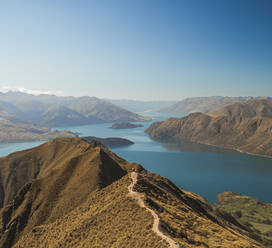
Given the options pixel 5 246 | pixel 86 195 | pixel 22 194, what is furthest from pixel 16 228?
pixel 86 195

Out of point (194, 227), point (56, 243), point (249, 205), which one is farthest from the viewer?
point (249, 205)

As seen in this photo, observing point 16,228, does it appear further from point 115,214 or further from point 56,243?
point 115,214

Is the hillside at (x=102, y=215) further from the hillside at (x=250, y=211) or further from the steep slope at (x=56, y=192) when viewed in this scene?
the hillside at (x=250, y=211)

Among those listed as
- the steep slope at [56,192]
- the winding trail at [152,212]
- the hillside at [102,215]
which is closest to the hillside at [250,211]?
the hillside at [102,215]

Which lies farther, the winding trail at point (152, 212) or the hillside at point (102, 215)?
the hillside at point (102, 215)

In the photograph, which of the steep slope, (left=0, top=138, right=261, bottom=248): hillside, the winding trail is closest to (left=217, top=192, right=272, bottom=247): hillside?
(left=0, top=138, right=261, bottom=248): hillside

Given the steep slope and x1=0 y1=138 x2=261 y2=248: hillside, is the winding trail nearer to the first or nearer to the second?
x1=0 y1=138 x2=261 y2=248: hillside
